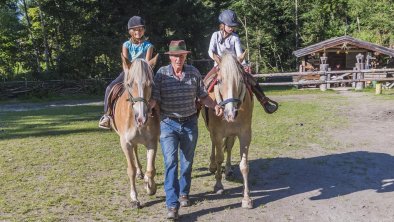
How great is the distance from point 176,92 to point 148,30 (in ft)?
79.4

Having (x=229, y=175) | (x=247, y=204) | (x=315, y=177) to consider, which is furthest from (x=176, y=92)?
(x=315, y=177)

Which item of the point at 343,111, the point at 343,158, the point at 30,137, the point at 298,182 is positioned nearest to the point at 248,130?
the point at 298,182

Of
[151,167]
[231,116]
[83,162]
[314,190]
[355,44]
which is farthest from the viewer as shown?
[355,44]

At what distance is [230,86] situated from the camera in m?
4.89

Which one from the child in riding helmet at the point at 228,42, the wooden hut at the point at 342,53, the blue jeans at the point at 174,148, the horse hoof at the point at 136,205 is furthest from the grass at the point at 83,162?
the wooden hut at the point at 342,53

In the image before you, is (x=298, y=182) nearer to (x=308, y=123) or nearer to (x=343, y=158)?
(x=343, y=158)

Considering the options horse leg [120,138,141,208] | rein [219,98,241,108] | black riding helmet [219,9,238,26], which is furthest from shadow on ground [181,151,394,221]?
black riding helmet [219,9,238,26]

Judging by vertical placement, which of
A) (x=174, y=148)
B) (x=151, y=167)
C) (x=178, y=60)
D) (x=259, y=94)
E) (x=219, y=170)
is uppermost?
(x=178, y=60)

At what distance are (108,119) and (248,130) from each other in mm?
2201

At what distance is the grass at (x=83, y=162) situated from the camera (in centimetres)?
565

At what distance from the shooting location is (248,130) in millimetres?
5742

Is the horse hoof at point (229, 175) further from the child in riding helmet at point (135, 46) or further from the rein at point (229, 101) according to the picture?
the rein at point (229, 101)

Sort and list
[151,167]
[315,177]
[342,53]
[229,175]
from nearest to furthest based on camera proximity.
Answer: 1. [151,167]
2. [315,177]
3. [229,175]
4. [342,53]

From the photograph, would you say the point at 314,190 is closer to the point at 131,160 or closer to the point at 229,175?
the point at 229,175
